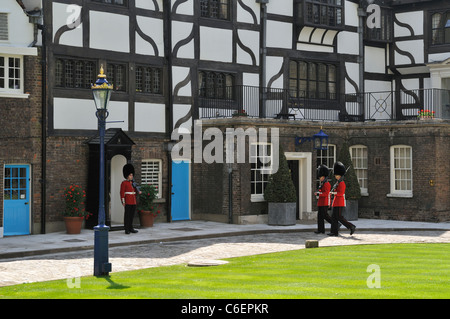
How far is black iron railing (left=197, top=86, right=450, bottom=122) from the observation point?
26.6 metres

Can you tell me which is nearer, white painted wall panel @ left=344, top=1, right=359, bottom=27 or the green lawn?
the green lawn

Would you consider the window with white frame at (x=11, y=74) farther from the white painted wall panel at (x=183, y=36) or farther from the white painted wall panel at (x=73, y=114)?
the white painted wall panel at (x=183, y=36)

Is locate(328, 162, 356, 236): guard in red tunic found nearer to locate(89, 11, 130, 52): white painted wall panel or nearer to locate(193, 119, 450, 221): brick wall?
locate(193, 119, 450, 221): brick wall

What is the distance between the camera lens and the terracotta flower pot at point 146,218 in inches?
945

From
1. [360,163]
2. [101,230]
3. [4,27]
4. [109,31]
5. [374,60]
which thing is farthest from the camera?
[374,60]

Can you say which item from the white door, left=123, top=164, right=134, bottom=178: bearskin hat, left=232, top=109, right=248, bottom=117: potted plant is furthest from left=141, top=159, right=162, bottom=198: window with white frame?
left=232, top=109, right=248, bottom=117: potted plant

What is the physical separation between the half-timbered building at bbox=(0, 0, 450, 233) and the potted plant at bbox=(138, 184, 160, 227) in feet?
3.16

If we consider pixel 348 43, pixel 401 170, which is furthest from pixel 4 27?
pixel 401 170

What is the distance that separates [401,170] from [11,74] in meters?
14.2

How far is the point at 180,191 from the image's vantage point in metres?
26.0

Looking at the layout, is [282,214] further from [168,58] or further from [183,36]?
[183,36]

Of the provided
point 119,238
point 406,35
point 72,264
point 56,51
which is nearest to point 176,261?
point 72,264

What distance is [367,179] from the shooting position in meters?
28.0
